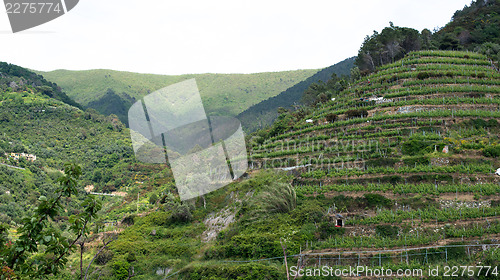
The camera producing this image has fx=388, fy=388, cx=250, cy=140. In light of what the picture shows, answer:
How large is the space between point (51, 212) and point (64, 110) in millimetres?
75280

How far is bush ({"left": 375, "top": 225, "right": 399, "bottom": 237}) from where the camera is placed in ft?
60.6

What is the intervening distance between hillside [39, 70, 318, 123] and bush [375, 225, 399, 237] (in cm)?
7901

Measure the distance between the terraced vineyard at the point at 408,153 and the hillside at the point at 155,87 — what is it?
62972 millimetres

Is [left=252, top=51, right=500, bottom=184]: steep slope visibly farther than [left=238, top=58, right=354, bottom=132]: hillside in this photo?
No

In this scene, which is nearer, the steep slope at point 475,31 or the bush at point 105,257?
the bush at point 105,257

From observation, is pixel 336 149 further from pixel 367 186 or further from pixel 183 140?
pixel 183 140

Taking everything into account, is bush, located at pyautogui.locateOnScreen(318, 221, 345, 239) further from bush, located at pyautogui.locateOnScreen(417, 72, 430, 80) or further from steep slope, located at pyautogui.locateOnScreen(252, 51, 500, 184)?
bush, located at pyautogui.locateOnScreen(417, 72, 430, 80)

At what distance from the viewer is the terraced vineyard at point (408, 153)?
18703mm

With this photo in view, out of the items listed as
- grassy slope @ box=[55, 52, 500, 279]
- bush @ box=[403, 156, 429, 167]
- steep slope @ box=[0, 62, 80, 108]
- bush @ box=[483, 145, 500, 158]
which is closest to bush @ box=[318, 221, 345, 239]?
grassy slope @ box=[55, 52, 500, 279]

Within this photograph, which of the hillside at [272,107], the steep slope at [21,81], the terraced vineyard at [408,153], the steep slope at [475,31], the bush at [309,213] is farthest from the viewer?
the steep slope at [21,81]

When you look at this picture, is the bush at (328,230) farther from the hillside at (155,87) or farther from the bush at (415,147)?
the hillside at (155,87)

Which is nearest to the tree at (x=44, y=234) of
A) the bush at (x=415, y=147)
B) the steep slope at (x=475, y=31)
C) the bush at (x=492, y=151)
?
the bush at (x=415, y=147)

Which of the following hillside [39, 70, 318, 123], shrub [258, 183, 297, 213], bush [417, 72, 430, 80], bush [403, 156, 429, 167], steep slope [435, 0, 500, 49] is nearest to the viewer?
shrub [258, 183, 297, 213]

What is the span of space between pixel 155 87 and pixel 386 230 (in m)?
115
